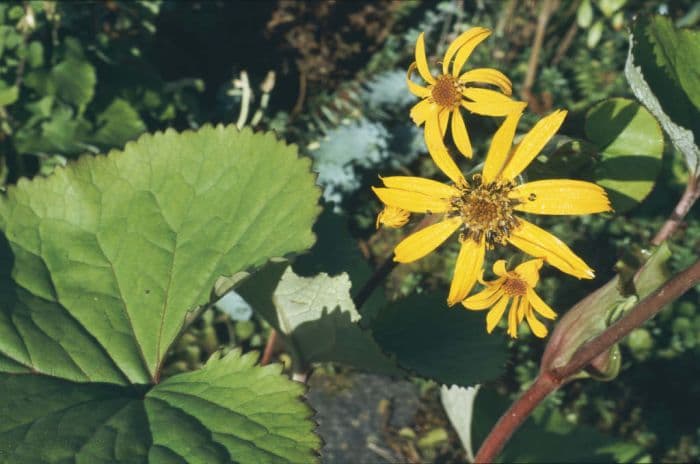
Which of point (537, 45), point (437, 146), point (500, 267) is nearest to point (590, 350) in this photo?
point (500, 267)

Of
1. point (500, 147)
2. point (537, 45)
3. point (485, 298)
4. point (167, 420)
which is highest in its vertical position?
point (537, 45)

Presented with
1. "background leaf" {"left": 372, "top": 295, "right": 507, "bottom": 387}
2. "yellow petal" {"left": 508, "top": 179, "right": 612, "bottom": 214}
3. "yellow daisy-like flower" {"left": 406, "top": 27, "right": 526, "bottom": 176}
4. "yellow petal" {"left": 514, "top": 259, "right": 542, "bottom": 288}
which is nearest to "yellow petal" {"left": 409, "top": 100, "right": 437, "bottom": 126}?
"yellow daisy-like flower" {"left": 406, "top": 27, "right": 526, "bottom": 176}

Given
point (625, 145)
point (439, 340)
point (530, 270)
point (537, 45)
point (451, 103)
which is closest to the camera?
point (530, 270)

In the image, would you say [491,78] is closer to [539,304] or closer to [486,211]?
[486,211]

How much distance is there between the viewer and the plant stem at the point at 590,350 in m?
1.19

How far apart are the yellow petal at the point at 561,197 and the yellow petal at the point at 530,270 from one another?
0.35 feet

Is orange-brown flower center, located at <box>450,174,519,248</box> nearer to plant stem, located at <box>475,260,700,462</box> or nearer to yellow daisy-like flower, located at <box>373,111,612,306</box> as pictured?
yellow daisy-like flower, located at <box>373,111,612,306</box>

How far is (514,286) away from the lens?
1302 millimetres

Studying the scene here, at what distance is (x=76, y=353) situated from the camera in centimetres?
140

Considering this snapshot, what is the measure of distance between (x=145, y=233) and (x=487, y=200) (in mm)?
675

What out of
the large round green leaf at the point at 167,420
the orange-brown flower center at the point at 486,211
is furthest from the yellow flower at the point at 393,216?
the large round green leaf at the point at 167,420

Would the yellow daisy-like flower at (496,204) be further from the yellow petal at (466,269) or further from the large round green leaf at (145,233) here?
the large round green leaf at (145,233)

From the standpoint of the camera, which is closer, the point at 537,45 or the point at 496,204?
the point at 496,204

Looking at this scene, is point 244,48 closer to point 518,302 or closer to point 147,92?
point 147,92
